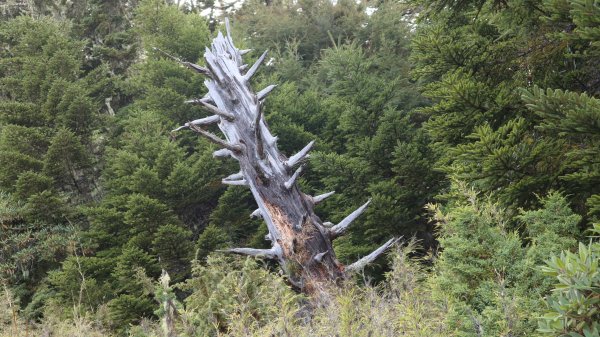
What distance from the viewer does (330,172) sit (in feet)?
38.7

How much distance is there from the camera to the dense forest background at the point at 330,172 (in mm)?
3281

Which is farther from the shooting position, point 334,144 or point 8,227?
point 334,144

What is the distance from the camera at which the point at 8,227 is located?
12.0 m

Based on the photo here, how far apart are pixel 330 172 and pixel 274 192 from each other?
14.2 feet

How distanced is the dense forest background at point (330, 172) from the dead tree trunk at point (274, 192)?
25.7 inches

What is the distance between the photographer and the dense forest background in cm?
328

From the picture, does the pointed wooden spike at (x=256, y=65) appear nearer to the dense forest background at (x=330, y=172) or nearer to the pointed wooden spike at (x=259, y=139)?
the pointed wooden spike at (x=259, y=139)

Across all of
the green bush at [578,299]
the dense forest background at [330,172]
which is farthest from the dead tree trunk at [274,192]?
the green bush at [578,299]

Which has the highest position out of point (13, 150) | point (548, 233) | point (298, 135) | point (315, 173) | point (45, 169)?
point (13, 150)

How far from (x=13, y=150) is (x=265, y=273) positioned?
10.4m

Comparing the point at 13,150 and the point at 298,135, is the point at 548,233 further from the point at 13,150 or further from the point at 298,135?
the point at 13,150

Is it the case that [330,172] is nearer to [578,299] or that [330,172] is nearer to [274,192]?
[274,192]

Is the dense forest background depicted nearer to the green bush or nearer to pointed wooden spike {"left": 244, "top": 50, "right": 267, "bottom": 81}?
the green bush

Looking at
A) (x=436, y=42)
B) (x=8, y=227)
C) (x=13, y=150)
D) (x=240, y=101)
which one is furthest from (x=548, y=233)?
(x=13, y=150)
